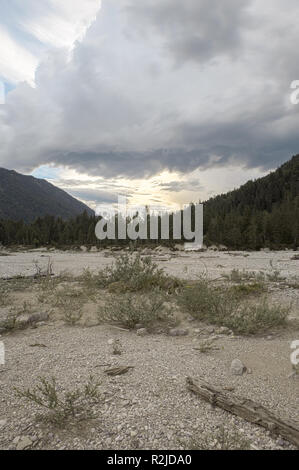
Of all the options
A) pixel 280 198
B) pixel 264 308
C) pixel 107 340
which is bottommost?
pixel 107 340

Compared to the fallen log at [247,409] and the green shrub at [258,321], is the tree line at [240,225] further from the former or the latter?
the fallen log at [247,409]

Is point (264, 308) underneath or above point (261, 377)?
above

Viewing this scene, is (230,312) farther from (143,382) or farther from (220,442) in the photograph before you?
(220,442)

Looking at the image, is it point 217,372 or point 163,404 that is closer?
point 163,404

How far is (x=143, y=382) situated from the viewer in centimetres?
318

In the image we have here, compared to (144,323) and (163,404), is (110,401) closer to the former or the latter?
(163,404)

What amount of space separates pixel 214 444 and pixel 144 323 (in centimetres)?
335

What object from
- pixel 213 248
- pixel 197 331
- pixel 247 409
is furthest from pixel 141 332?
pixel 213 248

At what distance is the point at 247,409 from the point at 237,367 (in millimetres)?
1067

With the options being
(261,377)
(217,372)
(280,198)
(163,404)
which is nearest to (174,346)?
(217,372)

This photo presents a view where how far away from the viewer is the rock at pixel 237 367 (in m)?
3.46

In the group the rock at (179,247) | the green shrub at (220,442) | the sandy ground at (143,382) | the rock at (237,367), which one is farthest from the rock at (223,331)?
the rock at (179,247)

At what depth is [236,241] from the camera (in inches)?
1508
